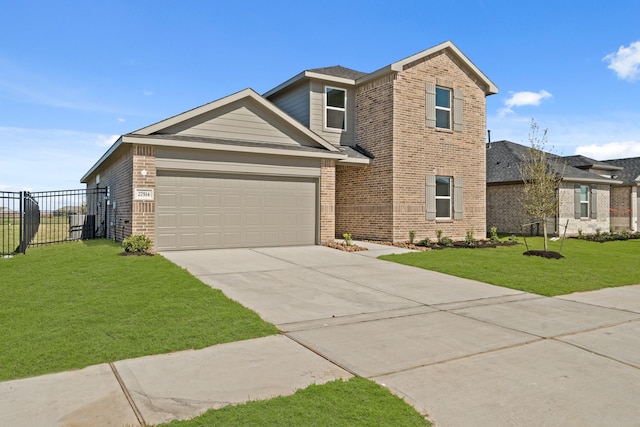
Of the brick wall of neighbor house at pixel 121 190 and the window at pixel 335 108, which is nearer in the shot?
the brick wall of neighbor house at pixel 121 190

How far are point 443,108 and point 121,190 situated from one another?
1270 cm

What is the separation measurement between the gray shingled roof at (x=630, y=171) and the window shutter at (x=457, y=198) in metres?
16.3

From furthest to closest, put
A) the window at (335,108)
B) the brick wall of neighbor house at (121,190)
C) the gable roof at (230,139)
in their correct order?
the window at (335,108) → the brick wall of neighbor house at (121,190) → the gable roof at (230,139)

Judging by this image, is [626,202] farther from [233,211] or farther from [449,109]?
[233,211]

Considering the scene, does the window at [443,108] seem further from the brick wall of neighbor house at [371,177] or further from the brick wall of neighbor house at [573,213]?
the brick wall of neighbor house at [573,213]

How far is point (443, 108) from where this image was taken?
17.8 m

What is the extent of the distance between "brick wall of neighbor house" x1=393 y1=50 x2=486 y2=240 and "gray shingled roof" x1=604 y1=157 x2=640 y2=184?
1527 cm

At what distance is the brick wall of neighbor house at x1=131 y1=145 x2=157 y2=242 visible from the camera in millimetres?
12180

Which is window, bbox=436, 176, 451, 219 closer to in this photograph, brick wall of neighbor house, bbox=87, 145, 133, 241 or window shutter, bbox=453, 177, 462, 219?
window shutter, bbox=453, 177, 462, 219

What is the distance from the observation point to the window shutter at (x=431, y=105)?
17141mm

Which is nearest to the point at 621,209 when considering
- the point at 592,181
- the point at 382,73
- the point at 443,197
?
the point at 592,181

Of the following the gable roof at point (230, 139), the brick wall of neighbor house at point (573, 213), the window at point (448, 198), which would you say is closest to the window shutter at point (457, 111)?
the window at point (448, 198)

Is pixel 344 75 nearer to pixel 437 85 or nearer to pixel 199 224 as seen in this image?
pixel 437 85

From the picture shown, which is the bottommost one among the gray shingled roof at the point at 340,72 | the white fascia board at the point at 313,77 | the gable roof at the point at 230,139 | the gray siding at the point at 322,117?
the gable roof at the point at 230,139
